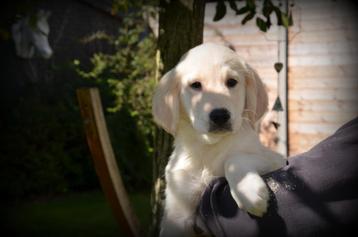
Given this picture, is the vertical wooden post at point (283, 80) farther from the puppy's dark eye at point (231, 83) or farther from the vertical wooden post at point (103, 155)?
the puppy's dark eye at point (231, 83)

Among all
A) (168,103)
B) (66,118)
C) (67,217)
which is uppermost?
(168,103)

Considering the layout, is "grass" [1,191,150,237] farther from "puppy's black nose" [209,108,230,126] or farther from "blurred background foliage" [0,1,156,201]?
"puppy's black nose" [209,108,230,126]

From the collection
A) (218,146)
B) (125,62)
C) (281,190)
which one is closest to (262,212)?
(281,190)

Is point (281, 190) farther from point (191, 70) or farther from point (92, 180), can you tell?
point (92, 180)

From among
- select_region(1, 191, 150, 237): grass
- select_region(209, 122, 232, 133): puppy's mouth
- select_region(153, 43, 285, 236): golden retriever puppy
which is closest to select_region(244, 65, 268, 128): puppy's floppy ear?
select_region(153, 43, 285, 236): golden retriever puppy

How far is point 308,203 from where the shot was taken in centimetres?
182

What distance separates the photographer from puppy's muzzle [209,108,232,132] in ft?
6.73

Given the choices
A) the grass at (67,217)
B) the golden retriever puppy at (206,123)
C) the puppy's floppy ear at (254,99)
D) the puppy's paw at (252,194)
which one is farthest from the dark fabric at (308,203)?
the grass at (67,217)

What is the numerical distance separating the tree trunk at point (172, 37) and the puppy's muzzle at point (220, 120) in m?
0.96

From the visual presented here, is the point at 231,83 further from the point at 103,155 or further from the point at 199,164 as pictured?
the point at 103,155

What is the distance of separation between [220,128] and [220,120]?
0.12 ft

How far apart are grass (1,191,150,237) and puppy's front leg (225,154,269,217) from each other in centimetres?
311

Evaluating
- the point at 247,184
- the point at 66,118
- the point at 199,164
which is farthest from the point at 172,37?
the point at 66,118

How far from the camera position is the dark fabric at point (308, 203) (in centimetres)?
180
